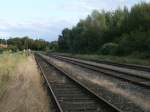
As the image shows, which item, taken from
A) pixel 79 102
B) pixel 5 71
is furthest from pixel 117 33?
pixel 79 102

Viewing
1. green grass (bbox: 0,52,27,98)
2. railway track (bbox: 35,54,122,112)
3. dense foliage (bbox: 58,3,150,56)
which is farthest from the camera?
dense foliage (bbox: 58,3,150,56)

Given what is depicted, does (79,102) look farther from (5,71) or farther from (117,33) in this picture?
(117,33)

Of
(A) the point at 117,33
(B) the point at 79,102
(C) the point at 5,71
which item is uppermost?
(A) the point at 117,33

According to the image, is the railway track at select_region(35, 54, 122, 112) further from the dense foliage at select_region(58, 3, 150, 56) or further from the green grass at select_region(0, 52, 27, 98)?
the dense foliage at select_region(58, 3, 150, 56)

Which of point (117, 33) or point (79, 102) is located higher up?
point (117, 33)

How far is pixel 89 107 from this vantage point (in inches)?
449

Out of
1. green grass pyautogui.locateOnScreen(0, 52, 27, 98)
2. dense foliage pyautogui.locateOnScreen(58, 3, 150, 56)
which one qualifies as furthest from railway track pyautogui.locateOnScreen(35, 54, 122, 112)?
dense foliage pyautogui.locateOnScreen(58, 3, 150, 56)

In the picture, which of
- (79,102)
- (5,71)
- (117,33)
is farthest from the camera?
(117,33)

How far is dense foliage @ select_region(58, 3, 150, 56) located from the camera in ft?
179

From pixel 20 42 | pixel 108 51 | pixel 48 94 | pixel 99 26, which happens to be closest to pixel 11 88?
pixel 48 94

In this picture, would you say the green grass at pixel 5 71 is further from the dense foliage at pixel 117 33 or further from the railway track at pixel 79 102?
the dense foliage at pixel 117 33

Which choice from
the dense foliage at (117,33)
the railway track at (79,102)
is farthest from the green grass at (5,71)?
the dense foliage at (117,33)

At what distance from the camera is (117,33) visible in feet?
250

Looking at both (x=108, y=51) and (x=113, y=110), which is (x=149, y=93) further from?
(x=108, y=51)
